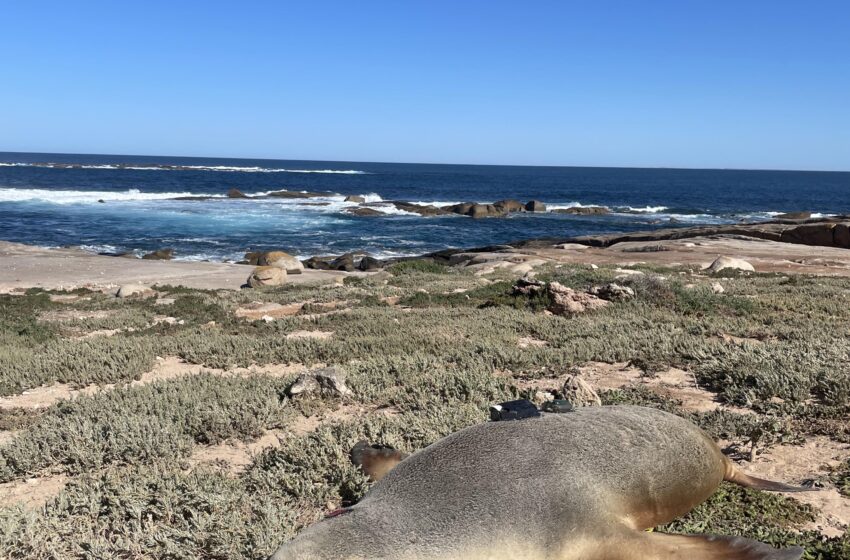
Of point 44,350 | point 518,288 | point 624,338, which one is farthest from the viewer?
point 518,288

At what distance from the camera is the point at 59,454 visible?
18.2 feet

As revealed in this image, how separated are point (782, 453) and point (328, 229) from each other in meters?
45.7

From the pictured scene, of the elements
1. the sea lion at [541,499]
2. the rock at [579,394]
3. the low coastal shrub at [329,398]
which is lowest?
the low coastal shrub at [329,398]

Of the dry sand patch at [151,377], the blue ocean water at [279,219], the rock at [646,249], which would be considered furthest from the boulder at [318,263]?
the dry sand patch at [151,377]

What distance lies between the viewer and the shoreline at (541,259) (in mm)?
21969

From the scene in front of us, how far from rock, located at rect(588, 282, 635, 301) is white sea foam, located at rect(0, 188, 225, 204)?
6419 cm

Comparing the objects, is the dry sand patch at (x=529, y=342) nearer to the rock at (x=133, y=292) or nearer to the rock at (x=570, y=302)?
the rock at (x=570, y=302)

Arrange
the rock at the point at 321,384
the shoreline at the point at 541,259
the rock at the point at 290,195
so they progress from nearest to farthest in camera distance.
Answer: the rock at the point at 321,384
the shoreline at the point at 541,259
the rock at the point at 290,195

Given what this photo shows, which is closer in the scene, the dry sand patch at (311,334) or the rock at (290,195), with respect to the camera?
the dry sand patch at (311,334)

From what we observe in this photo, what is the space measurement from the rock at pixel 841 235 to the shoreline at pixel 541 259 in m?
0.04

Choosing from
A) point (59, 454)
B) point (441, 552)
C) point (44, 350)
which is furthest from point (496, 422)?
point (44, 350)

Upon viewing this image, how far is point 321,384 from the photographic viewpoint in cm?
700

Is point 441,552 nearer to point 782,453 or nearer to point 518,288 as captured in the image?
point 782,453

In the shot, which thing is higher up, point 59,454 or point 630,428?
point 630,428
